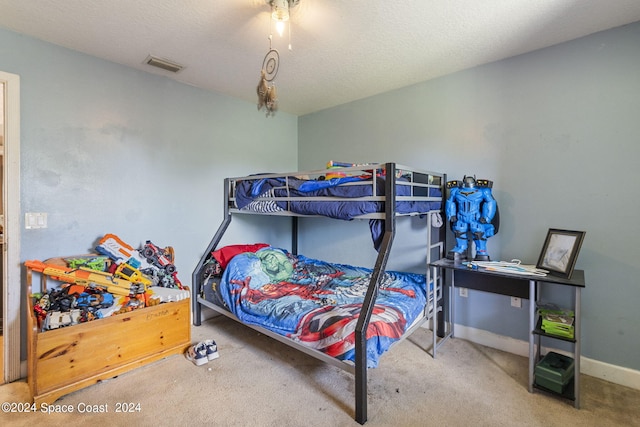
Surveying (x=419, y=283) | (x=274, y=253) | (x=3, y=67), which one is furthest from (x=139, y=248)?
(x=419, y=283)

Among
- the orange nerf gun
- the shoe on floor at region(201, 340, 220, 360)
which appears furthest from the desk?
the orange nerf gun

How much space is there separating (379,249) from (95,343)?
1.96 m

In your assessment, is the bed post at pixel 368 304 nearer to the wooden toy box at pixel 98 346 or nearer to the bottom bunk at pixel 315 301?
the bottom bunk at pixel 315 301

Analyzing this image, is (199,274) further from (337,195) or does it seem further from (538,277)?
(538,277)

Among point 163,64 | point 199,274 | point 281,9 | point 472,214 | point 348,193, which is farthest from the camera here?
point 199,274

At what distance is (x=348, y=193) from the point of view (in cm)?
210

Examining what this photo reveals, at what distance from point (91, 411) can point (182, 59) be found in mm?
2527

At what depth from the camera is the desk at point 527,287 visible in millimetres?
1809

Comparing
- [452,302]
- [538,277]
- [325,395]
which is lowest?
[325,395]

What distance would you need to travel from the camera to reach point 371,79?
285 cm

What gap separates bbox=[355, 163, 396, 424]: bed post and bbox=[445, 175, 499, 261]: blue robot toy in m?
0.87

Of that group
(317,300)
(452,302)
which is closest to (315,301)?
(317,300)

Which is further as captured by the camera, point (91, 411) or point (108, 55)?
point (108, 55)

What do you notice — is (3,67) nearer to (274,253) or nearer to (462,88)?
(274,253)
